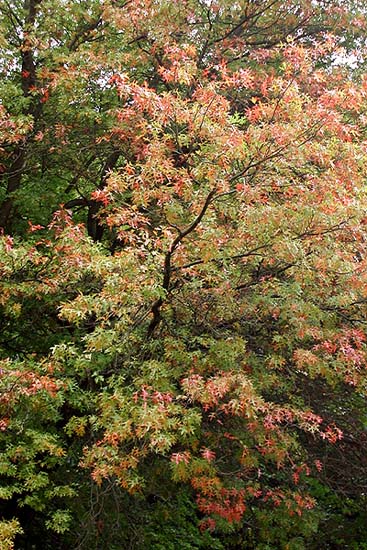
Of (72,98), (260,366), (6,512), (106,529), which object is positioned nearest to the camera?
(260,366)

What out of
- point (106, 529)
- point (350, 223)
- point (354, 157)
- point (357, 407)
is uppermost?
point (354, 157)

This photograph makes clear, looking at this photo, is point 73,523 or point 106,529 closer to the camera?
Result: point 106,529

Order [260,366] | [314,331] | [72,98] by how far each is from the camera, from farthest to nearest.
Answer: [72,98], [260,366], [314,331]

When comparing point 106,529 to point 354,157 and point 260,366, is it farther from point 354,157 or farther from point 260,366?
point 354,157

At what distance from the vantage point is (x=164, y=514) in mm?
8672

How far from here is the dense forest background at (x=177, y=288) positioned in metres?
5.50

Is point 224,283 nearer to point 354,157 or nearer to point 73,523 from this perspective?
point 354,157

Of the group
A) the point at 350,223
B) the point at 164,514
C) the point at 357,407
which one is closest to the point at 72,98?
the point at 350,223

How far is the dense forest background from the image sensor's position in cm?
550

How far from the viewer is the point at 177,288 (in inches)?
251

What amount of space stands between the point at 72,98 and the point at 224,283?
3.59 meters

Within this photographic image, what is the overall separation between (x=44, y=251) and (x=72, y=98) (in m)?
2.09

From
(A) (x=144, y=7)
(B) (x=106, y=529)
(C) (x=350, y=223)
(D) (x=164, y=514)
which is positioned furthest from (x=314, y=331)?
(A) (x=144, y=7)

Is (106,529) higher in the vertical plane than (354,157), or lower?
lower
